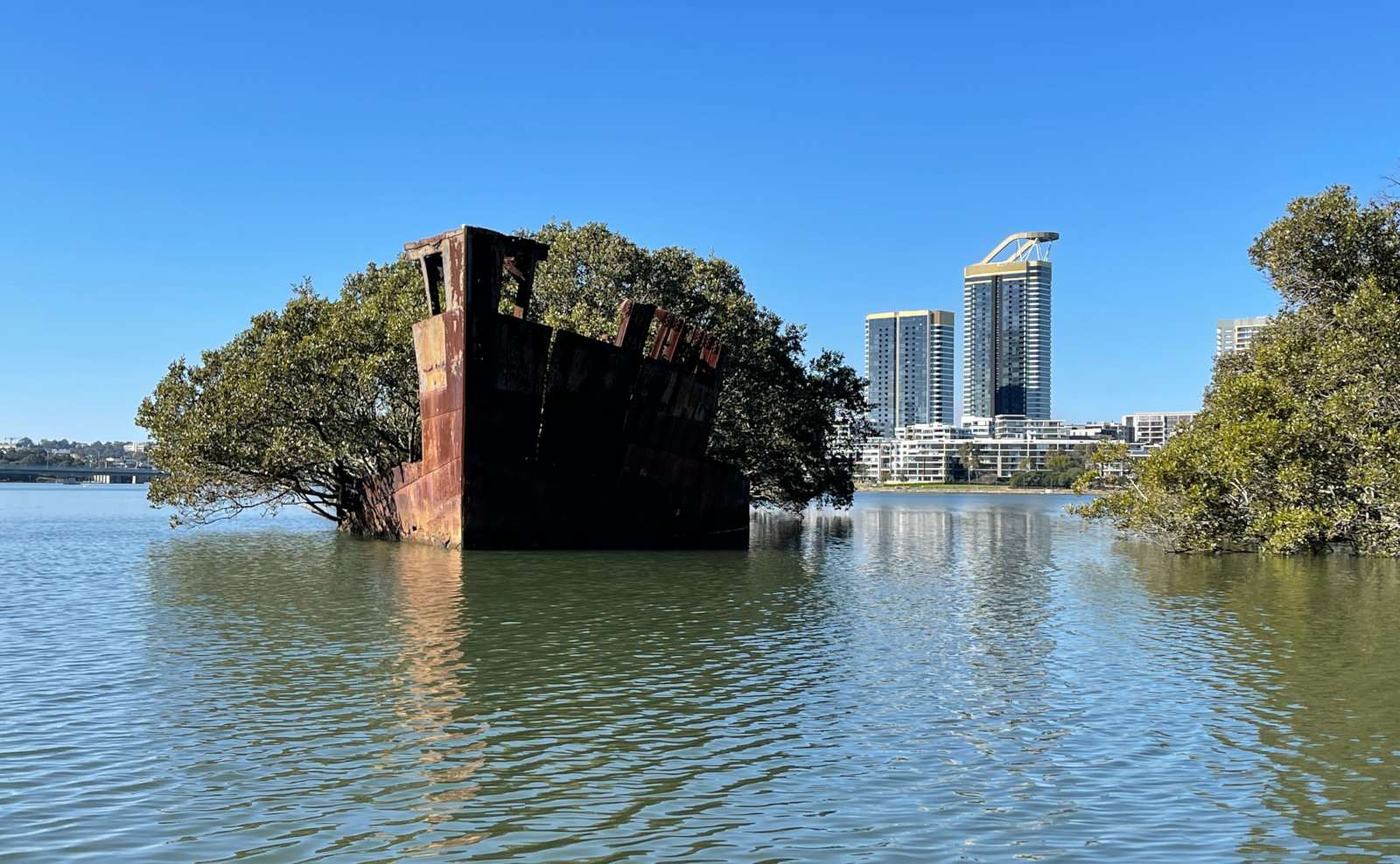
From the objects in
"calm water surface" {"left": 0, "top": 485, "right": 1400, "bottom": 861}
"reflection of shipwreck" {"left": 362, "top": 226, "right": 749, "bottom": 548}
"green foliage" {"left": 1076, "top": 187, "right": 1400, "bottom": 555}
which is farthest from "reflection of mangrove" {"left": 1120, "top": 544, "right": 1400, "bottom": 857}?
"reflection of shipwreck" {"left": 362, "top": 226, "right": 749, "bottom": 548}

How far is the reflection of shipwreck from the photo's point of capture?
3144cm

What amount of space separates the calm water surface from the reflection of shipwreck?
23.8 ft

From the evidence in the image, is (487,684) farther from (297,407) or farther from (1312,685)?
(297,407)

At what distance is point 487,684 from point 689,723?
10.3 feet

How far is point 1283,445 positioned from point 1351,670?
19743 mm

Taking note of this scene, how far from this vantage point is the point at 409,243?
1316 inches

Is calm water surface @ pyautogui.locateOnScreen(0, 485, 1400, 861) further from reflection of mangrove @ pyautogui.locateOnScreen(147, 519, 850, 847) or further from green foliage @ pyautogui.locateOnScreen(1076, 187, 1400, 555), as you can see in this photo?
green foliage @ pyautogui.locateOnScreen(1076, 187, 1400, 555)

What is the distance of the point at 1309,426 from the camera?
108 feet

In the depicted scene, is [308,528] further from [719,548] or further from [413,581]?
[413,581]

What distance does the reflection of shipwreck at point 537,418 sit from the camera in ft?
103

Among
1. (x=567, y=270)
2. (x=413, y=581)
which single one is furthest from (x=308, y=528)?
(x=413, y=581)

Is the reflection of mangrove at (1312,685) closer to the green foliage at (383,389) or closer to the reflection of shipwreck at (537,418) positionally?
the reflection of shipwreck at (537,418)

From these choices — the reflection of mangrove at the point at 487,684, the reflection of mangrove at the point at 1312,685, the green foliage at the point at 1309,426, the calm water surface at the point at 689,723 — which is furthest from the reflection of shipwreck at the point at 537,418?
the green foliage at the point at 1309,426

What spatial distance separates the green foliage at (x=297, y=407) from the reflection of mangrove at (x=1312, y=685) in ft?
82.9
